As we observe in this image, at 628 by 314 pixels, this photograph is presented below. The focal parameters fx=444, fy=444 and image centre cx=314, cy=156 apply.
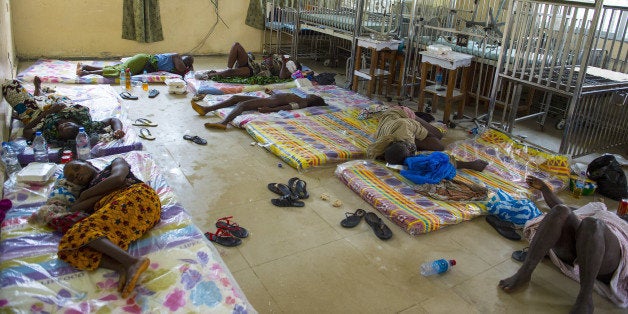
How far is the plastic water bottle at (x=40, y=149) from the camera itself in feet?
12.2

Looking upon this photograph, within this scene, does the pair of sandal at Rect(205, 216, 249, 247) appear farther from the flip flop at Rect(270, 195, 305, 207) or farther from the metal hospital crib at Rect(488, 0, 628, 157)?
the metal hospital crib at Rect(488, 0, 628, 157)

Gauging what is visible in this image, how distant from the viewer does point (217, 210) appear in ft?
11.2

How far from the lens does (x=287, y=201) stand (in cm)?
356

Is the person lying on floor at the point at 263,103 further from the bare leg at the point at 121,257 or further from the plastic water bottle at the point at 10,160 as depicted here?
the bare leg at the point at 121,257

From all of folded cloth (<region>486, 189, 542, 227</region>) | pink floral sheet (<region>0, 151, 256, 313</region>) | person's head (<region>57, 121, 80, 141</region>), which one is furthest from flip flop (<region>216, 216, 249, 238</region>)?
folded cloth (<region>486, 189, 542, 227</region>)

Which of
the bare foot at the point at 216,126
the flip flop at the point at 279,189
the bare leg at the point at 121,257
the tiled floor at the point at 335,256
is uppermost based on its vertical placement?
the bare foot at the point at 216,126

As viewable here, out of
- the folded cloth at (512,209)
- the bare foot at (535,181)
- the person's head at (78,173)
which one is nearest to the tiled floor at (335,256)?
the folded cloth at (512,209)

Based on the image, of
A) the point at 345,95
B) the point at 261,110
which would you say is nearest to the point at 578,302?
the point at 261,110

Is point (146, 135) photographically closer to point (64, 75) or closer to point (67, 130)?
point (67, 130)

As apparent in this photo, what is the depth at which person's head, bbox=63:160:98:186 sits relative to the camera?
2863mm

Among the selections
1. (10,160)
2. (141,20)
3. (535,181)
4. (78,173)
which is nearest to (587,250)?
(535,181)

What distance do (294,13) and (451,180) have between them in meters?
5.65

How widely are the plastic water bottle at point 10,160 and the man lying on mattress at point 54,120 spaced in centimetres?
35

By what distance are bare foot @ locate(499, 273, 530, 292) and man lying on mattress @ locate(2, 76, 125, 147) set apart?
3.51 m
